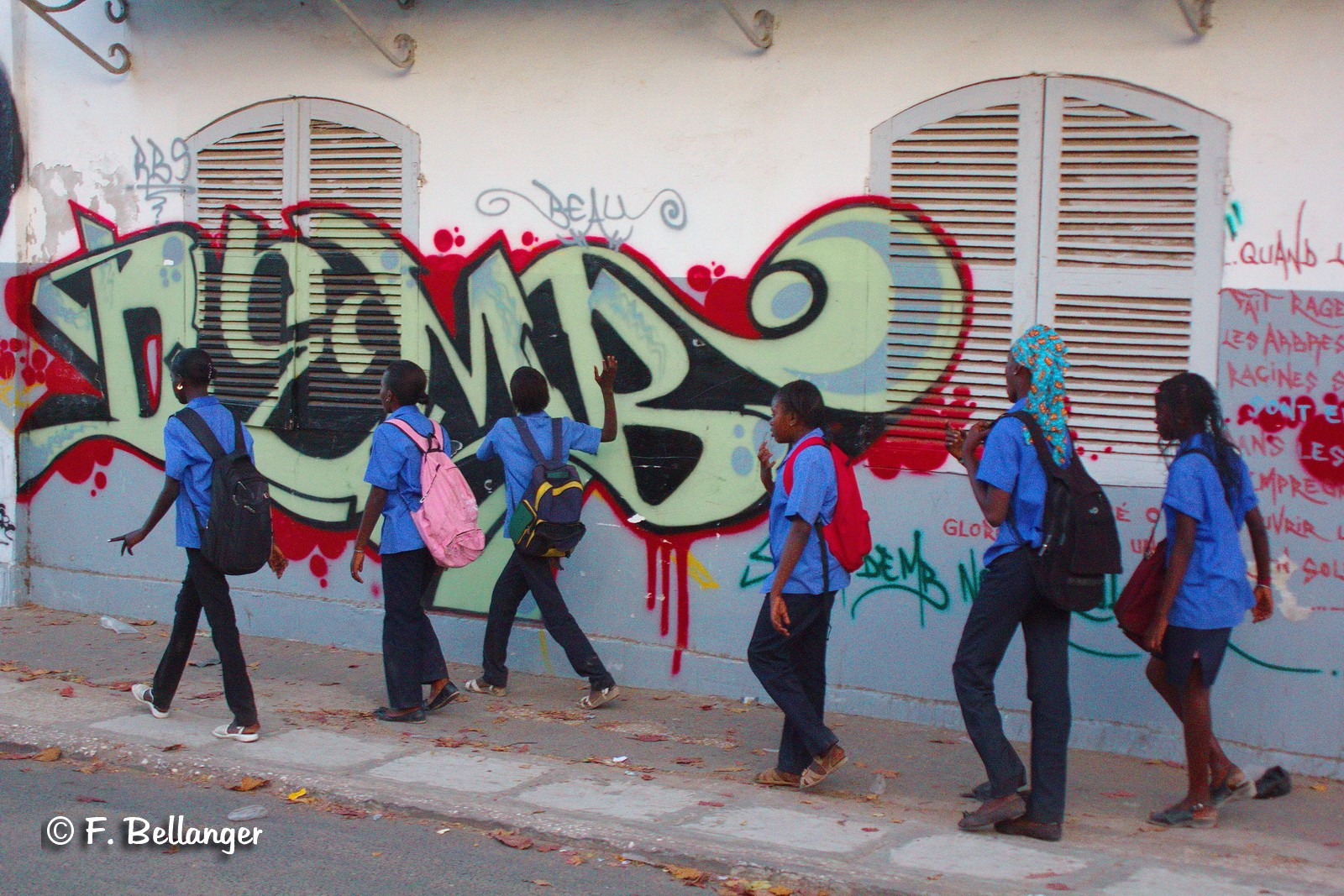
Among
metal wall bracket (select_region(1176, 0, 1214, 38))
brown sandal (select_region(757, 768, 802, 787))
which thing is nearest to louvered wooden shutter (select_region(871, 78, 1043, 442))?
metal wall bracket (select_region(1176, 0, 1214, 38))

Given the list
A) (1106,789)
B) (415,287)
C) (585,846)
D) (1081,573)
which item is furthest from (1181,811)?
(415,287)

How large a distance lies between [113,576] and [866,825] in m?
6.12

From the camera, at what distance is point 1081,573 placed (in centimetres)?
494

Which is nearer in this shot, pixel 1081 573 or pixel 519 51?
pixel 1081 573

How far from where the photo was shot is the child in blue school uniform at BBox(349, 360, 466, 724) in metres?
6.54

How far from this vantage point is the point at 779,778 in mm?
5762

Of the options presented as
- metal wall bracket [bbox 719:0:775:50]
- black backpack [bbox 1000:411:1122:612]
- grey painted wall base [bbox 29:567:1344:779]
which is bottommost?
grey painted wall base [bbox 29:567:1344:779]

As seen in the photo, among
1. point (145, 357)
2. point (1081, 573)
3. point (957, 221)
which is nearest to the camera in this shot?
point (1081, 573)

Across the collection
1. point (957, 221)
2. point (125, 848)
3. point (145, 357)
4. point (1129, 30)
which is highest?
point (1129, 30)

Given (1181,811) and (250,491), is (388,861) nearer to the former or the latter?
(250,491)

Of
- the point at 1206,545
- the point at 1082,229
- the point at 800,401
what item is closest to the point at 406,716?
the point at 800,401

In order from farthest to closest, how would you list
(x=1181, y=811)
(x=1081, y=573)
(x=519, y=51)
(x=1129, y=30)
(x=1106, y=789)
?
1. (x=519, y=51)
2. (x=1129, y=30)
3. (x=1106, y=789)
4. (x=1181, y=811)
5. (x=1081, y=573)

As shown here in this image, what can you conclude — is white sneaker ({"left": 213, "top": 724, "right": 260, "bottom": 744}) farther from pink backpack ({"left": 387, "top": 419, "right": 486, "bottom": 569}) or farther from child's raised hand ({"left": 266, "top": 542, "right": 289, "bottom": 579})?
pink backpack ({"left": 387, "top": 419, "right": 486, "bottom": 569})

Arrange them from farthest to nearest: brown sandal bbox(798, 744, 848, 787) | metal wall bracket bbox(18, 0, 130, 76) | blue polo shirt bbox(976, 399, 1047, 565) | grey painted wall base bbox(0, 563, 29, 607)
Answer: grey painted wall base bbox(0, 563, 29, 607), metal wall bracket bbox(18, 0, 130, 76), brown sandal bbox(798, 744, 848, 787), blue polo shirt bbox(976, 399, 1047, 565)
